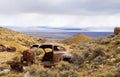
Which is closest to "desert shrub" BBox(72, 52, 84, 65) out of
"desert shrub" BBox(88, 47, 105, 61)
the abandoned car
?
the abandoned car

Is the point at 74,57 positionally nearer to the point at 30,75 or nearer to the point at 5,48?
the point at 30,75

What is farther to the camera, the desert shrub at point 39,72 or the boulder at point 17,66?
the boulder at point 17,66

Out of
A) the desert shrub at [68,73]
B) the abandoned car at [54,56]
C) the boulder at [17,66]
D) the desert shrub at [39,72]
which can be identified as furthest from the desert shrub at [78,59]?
the boulder at [17,66]

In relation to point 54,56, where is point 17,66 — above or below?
below

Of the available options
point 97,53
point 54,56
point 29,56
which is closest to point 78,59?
point 97,53

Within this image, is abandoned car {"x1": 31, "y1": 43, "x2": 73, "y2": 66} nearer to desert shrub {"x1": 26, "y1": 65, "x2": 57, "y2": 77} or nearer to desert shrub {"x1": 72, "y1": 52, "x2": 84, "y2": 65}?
desert shrub {"x1": 72, "y1": 52, "x2": 84, "y2": 65}

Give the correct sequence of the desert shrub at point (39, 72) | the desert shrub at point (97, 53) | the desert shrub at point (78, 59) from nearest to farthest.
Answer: the desert shrub at point (39, 72)
the desert shrub at point (78, 59)
the desert shrub at point (97, 53)

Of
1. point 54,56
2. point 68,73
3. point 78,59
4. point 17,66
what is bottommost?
point 68,73

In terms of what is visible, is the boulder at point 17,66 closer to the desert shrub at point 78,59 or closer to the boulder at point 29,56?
the boulder at point 29,56

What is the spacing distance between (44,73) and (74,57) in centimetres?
366

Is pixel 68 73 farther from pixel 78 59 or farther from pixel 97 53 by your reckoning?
pixel 97 53

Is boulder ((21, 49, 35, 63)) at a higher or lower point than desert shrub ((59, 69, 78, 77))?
higher

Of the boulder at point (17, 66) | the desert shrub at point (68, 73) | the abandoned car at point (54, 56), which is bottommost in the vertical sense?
the desert shrub at point (68, 73)

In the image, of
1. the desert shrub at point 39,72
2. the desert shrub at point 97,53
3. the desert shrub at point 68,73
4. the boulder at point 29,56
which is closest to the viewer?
→ the desert shrub at point 68,73
